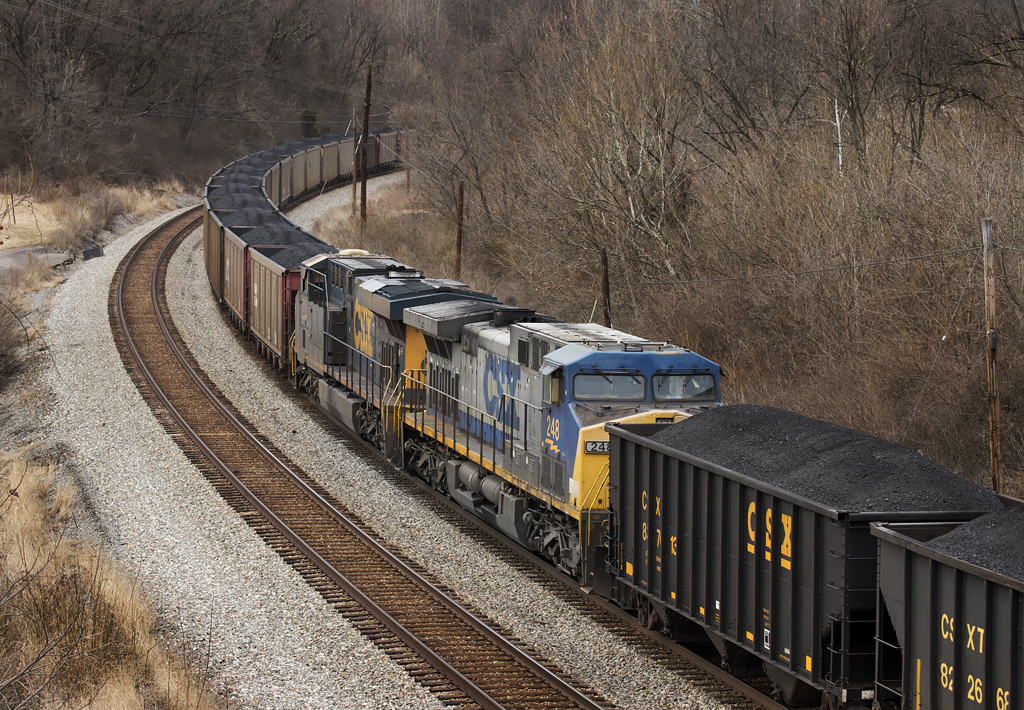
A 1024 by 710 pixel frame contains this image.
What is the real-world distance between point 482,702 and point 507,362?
567cm

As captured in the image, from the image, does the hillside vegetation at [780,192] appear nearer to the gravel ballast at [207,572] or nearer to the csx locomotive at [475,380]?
the csx locomotive at [475,380]

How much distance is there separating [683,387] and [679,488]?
119 inches

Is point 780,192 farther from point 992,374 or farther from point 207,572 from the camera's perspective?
point 207,572

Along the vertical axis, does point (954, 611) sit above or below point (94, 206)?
below

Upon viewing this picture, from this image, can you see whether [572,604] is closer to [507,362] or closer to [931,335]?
[507,362]

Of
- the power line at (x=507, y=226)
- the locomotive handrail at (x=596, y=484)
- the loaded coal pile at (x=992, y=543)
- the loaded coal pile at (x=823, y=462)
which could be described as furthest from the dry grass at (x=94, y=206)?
the loaded coal pile at (x=992, y=543)

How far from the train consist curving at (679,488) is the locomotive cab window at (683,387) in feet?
0.07

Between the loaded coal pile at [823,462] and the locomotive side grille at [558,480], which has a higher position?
the loaded coal pile at [823,462]

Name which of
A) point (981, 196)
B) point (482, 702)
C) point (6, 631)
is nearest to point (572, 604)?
point (482, 702)

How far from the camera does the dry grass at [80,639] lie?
9.37m

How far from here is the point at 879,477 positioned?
8828 mm

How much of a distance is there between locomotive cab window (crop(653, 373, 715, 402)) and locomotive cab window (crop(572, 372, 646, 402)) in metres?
0.23

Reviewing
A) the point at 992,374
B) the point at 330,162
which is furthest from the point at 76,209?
the point at 992,374

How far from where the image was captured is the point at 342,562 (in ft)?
47.5
